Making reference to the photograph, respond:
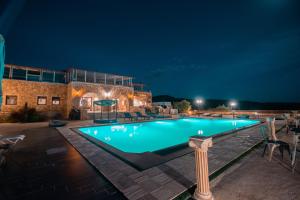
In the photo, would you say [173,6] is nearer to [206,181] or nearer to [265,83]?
[206,181]

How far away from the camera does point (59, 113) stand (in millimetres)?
14312

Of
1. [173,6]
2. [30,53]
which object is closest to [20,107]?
[173,6]

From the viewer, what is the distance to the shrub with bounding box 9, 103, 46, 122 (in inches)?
462

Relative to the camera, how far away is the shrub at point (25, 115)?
11.7 metres

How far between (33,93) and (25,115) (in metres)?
2.56

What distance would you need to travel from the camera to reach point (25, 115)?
11.8 meters

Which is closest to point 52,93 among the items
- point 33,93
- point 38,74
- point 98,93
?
point 33,93

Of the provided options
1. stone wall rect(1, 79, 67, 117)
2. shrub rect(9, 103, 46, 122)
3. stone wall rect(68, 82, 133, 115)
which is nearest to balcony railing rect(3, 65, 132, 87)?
stone wall rect(1, 79, 67, 117)

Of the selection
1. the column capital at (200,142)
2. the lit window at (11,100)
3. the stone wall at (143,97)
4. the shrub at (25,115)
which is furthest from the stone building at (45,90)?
the column capital at (200,142)

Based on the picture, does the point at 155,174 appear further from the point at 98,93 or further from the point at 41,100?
the point at 41,100

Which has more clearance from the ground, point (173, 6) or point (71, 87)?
point (173, 6)

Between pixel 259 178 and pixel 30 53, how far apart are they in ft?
138

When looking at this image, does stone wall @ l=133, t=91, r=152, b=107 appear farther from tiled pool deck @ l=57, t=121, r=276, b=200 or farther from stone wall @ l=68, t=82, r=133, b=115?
tiled pool deck @ l=57, t=121, r=276, b=200

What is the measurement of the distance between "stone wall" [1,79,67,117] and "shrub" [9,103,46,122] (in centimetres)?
53
